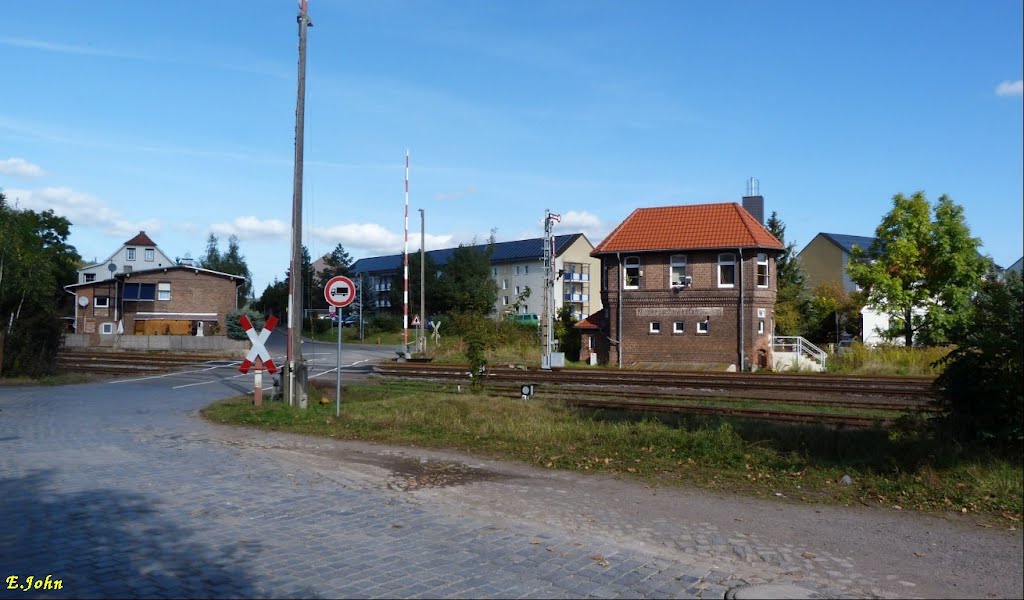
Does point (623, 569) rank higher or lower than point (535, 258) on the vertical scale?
lower

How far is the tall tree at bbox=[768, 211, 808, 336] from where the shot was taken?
48625 millimetres

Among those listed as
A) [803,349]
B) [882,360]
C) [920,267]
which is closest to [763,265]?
[803,349]

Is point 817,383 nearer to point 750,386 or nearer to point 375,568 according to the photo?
point 750,386

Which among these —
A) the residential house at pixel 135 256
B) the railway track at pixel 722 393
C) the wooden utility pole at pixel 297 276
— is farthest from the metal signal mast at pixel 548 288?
the residential house at pixel 135 256

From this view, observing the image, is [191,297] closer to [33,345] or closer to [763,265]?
[33,345]

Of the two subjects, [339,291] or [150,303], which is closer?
[339,291]

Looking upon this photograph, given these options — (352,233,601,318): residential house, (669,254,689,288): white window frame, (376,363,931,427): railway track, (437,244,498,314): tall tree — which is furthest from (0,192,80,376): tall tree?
(437,244,498,314): tall tree

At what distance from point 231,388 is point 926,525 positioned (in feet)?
68.9

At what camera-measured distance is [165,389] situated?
931 inches

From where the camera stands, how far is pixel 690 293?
38.4m

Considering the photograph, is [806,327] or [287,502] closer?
[287,502]

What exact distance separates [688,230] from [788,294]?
15.3 meters

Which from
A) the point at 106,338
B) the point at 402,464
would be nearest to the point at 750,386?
the point at 402,464

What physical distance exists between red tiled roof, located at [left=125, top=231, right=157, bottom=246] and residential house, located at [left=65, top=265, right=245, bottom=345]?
30911 mm
